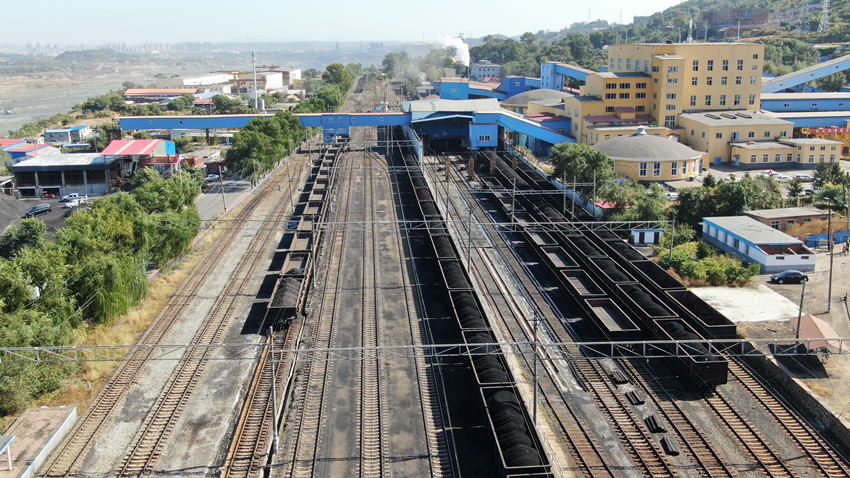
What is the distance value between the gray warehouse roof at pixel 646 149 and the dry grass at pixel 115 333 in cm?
2683

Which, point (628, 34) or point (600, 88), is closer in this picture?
point (600, 88)

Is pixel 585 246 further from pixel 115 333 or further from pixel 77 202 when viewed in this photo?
pixel 77 202

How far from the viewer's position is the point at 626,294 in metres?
24.5

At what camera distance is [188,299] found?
86.8 feet

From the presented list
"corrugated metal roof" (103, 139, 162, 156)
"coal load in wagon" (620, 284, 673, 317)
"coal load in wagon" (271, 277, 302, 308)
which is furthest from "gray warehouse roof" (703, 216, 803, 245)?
"corrugated metal roof" (103, 139, 162, 156)

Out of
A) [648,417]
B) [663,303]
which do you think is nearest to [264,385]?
[648,417]

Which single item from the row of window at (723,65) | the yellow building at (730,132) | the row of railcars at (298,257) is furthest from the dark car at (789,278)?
the row of window at (723,65)

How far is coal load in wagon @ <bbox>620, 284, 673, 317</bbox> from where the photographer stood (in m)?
22.6

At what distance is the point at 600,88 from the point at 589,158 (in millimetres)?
19417

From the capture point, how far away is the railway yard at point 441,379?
16.0 metres

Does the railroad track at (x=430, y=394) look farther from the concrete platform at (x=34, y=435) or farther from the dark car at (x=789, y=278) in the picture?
the dark car at (x=789, y=278)

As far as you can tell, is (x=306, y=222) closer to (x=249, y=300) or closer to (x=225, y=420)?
(x=249, y=300)

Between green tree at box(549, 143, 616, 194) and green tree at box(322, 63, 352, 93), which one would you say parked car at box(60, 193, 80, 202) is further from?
green tree at box(322, 63, 352, 93)

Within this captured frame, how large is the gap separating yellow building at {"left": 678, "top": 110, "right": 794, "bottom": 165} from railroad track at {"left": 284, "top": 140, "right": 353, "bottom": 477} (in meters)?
30.4
